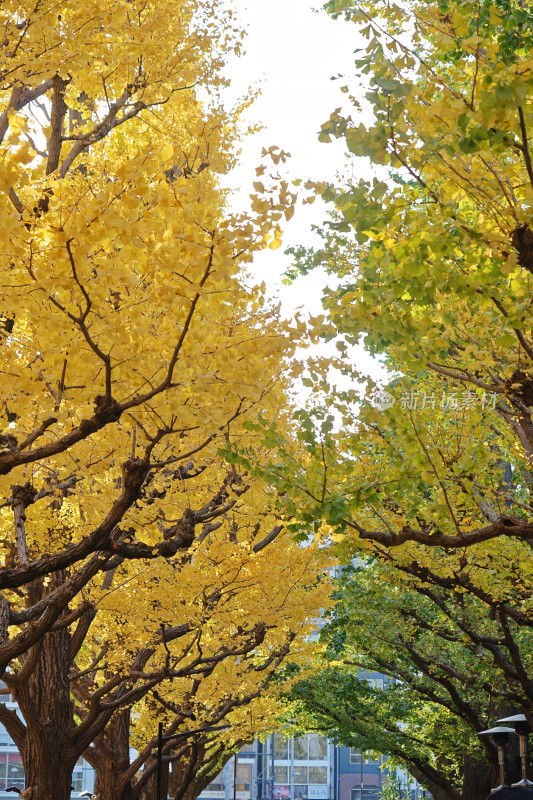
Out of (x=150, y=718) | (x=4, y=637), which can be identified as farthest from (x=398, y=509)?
(x=150, y=718)

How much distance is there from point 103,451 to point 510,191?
4263 mm

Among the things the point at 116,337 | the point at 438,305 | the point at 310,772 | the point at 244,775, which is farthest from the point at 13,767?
the point at 116,337

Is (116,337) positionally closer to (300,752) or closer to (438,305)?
(438,305)

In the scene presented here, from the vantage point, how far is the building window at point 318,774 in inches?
2343

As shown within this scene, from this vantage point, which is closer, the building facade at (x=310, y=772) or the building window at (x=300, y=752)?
the building facade at (x=310, y=772)

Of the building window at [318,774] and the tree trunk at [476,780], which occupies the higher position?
the tree trunk at [476,780]

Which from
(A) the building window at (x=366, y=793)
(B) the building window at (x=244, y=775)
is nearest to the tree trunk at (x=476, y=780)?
(A) the building window at (x=366, y=793)

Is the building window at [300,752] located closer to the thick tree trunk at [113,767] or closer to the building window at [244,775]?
the building window at [244,775]

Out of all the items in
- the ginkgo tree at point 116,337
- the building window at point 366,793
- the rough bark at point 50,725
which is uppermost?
the ginkgo tree at point 116,337

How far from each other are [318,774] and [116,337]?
6076cm

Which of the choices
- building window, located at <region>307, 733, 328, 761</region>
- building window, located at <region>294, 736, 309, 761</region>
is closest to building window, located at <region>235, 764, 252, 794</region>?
building window, located at <region>294, 736, 309, 761</region>

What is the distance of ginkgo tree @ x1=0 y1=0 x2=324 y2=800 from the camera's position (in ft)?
18.4

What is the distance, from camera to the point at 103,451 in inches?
311

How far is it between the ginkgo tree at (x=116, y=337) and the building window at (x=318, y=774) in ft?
171
